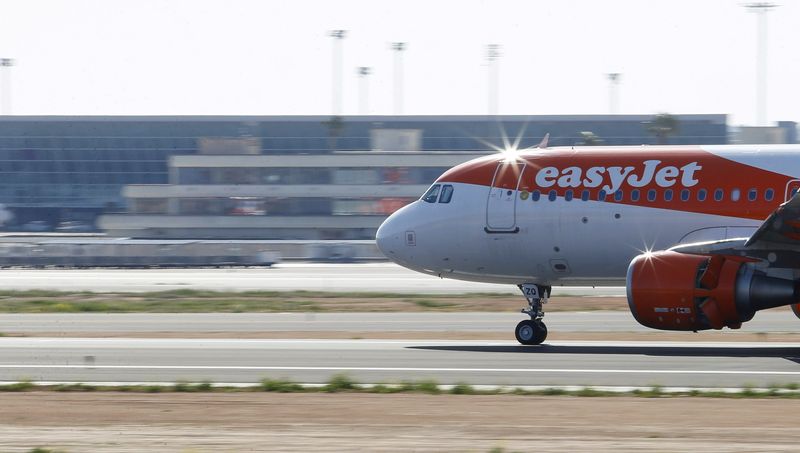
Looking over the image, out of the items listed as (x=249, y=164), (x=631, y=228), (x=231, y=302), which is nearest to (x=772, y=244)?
(x=631, y=228)

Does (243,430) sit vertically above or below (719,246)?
below

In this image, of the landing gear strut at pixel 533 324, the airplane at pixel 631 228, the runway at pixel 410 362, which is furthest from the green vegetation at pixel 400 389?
the landing gear strut at pixel 533 324

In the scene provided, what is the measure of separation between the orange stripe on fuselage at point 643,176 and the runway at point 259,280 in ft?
51.2

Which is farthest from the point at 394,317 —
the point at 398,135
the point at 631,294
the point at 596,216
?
the point at 398,135

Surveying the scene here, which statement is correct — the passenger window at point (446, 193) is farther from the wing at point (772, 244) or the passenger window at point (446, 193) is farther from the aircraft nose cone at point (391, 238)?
the wing at point (772, 244)

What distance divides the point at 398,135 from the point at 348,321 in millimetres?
59338

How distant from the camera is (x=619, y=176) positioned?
21578mm

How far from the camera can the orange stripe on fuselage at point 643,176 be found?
20.4m

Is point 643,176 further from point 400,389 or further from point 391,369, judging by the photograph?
point 400,389

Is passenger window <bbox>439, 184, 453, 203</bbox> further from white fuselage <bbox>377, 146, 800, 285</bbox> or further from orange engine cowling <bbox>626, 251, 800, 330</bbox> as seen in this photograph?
orange engine cowling <bbox>626, 251, 800, 330</bbox>

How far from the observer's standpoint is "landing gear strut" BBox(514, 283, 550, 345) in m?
22.0

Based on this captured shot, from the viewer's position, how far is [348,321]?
95.1 ft

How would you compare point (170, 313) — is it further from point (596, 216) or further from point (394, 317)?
point (596, 216)

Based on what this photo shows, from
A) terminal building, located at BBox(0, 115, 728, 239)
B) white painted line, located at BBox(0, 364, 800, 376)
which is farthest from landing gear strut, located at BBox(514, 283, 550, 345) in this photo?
terminal building, located at BBox(0, 115, 728, 239)
